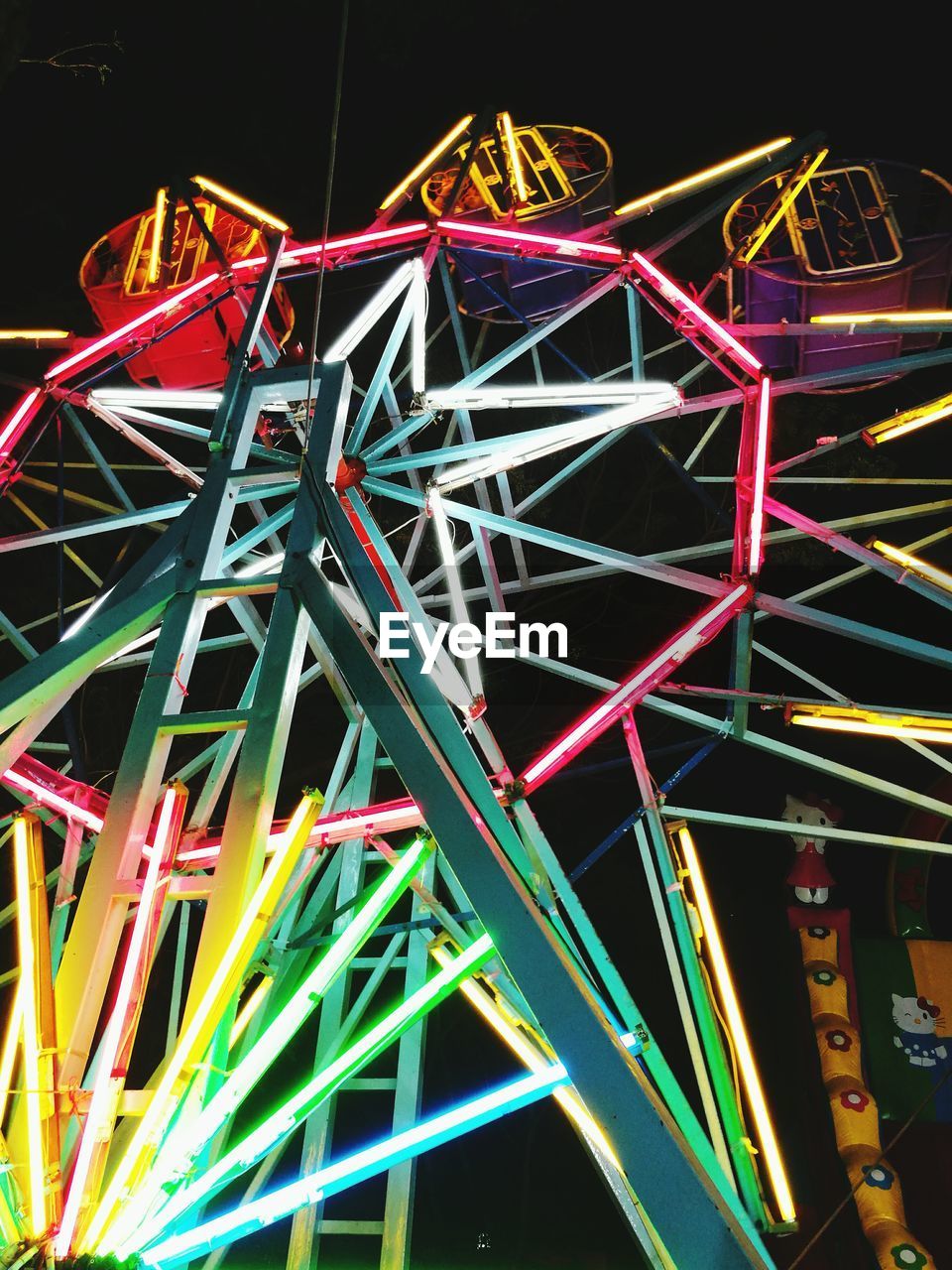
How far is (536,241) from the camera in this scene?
8.73 metres

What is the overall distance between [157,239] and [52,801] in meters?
5.69

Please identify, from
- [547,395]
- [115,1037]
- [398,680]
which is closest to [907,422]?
[547,395]

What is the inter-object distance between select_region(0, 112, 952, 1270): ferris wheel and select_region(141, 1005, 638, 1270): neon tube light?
0.06 ft

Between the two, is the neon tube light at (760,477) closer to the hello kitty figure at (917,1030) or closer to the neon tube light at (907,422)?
the neon tube light at (907,422)

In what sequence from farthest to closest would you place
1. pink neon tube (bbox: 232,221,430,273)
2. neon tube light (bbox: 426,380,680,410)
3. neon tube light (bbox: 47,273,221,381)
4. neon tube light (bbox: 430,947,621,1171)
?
neon tube light (bbox: 47,273,221,381)
pink neon tube (bbox: 232,221,430,273)
neon tube light (bbox: 426,380,680,410)
neon tube light (bbox: 430,947,621,1171)

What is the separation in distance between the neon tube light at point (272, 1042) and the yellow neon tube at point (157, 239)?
708 centimetres

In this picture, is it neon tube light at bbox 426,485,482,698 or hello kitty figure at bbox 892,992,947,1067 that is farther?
hello kitty figure at bbox 892,992,947,1067

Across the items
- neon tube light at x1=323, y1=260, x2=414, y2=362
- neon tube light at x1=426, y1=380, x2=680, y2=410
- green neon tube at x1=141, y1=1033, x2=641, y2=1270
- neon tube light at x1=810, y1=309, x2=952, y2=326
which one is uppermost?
neon tube light at x1=323, y1=260, x2=414, y2=362

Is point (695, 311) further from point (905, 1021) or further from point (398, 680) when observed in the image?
point (905, 1021)

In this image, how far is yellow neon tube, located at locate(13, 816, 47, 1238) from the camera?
12.4ft

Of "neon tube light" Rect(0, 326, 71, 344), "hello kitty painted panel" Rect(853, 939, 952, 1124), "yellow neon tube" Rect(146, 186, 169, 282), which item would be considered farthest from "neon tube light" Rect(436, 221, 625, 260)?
"hello kitty painted panel" Rect(853, 939, 952, 1124)

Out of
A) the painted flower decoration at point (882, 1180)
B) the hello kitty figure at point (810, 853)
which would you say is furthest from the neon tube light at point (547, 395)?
the painted flower decoration at point (882, 1180)

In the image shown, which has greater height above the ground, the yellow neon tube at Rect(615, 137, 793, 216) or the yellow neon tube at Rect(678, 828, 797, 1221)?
the yellow neon tube at Rect(615, 137, 793, 216)

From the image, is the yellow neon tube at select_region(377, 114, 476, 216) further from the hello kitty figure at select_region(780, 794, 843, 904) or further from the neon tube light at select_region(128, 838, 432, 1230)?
the hello kitty figure at select_region(780, 794, 843, 904)
